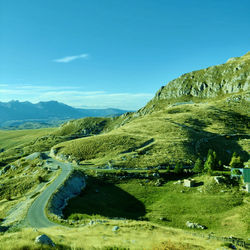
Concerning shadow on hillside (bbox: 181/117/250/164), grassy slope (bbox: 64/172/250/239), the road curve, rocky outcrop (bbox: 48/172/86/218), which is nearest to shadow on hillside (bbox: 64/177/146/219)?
grassy slope (bbox: 64/172/250/239)

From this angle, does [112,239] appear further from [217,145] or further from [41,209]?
[217,145]

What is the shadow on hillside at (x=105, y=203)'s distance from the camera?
34.8m

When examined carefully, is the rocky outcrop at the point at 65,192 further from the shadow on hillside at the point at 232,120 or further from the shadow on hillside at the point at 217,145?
the shadow on hillside at the point at 232,120

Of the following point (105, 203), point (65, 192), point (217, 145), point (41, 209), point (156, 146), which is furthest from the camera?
point (217, 145)

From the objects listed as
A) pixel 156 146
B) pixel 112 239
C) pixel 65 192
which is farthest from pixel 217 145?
pixel 112 239

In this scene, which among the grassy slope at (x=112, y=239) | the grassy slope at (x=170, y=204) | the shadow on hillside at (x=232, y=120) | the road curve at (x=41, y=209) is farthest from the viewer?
the shadow on hillside at (x=232, y=120)

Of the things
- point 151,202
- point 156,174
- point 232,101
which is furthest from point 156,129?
point 232,101

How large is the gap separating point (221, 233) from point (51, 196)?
103 ft

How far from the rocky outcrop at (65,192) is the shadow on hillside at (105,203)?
120cm

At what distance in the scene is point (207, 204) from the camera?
124 feet

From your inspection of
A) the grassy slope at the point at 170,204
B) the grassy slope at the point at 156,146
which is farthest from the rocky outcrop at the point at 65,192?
the grassy slope at the point at 156,146

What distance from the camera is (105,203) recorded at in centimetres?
4022

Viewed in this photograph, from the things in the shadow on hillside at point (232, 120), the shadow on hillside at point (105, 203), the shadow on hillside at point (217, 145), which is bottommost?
the shadow on hillside at point (105, 203)

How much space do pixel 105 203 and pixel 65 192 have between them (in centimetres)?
936
